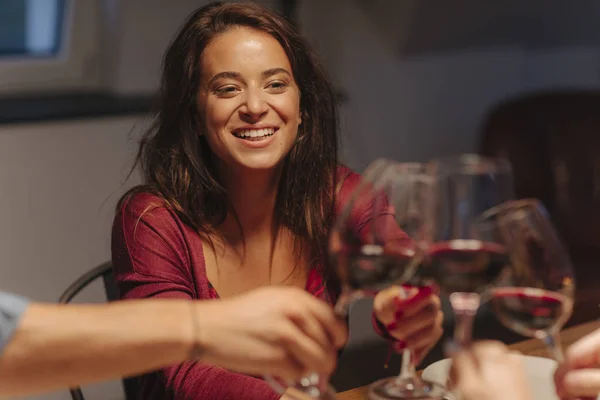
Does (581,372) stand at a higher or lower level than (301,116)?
lower

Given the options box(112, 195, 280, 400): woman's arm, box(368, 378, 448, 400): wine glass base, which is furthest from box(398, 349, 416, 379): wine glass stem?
box(112, 195, 280, 400): woman's arm

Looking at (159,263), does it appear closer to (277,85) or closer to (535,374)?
(277,85)

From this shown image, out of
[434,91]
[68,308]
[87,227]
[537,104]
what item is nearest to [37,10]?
[87,227]

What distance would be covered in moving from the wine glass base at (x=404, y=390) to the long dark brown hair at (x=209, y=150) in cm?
52

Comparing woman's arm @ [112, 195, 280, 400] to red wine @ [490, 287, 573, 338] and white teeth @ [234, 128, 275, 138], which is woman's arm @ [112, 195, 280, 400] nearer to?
white teeth @ [234, 128, 275, 138]

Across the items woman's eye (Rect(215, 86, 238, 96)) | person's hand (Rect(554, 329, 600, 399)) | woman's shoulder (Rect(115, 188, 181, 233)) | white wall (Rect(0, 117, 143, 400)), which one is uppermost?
woman's eye (Rect(215, 86, 238, 96))

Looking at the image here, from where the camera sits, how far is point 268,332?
3.24 feet

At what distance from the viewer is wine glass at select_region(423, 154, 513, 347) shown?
1.03 m

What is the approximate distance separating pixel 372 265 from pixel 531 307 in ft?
0.64

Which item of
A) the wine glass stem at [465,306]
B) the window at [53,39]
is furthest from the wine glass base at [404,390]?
the window at [53,39]

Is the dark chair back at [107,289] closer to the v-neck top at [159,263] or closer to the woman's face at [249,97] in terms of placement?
the v-neck top at [159,263]

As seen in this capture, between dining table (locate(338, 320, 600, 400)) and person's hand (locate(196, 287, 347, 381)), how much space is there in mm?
364

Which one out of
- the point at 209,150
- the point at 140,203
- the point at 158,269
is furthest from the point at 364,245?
the point at 209,150

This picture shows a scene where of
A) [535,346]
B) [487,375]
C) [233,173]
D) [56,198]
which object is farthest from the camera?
[56,198]
